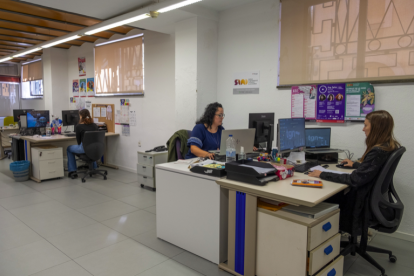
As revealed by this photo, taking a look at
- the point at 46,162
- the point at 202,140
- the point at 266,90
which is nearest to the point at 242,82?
the point at 266,90

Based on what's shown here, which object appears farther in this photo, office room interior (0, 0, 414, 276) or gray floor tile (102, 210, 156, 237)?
gray floor tile (102, 210, 156, 237)

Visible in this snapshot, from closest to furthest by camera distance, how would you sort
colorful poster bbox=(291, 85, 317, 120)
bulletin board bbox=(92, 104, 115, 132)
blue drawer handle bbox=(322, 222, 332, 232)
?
blue drawer handle bbox=(322, 222, 332, 232)
colorful poster bbox=(291, 85, 317, 120)
bulletin board bbox=(92, 104, 115, 132)

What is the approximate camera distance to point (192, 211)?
8.48 ft

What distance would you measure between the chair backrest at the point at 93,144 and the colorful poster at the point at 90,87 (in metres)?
1.93

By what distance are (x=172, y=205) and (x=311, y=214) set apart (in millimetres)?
1330

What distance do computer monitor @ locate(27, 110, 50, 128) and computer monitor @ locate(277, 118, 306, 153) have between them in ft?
17.5

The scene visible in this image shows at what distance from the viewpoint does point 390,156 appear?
2164 mm

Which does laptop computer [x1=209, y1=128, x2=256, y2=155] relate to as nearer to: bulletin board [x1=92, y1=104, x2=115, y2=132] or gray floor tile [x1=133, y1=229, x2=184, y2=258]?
gray floor tile [x1=133, y1=229, x2=184, y2=258]

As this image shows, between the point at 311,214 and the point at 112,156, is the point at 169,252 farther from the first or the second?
the point at 112,156

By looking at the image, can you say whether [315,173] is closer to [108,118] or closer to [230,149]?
[230,149]

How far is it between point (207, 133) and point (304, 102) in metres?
1.29

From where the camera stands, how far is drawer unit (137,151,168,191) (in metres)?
4.65

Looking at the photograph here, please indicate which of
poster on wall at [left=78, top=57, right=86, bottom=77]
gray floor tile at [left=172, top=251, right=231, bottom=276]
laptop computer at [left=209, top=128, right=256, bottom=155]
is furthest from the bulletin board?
gray floor tile at [left=172, top=251, right=231, bottom=276]

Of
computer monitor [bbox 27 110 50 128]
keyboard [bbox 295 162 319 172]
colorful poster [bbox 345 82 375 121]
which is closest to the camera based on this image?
keyboard [bbox 295 162 319 172]
